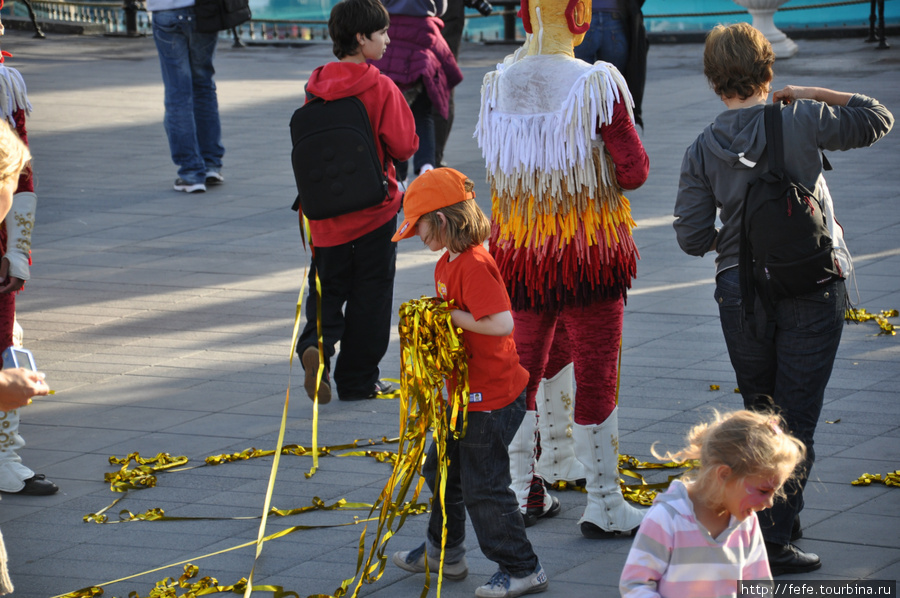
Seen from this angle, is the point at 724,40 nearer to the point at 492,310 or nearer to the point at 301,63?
the point at 492,310

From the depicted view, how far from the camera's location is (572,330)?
432 cm

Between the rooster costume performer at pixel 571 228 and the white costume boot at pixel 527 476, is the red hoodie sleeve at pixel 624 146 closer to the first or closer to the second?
the rooster costume performer at pixel 571 228

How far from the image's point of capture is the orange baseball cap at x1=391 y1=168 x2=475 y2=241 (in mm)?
3734

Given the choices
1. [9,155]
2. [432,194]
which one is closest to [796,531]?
[432,194]

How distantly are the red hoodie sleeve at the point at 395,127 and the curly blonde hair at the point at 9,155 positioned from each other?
269cm

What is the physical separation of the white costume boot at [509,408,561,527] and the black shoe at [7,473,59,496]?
6.34ft

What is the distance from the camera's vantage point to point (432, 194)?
374 centimetres

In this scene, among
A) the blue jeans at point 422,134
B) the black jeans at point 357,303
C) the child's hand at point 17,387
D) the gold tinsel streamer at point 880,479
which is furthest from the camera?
the blue jeans at point 422,134

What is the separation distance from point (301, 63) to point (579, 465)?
1347 centimetres

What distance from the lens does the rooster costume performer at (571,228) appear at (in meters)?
4.20

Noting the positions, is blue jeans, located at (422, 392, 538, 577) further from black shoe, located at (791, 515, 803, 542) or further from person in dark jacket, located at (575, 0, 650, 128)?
person in dark jacket, located at (575, 0, 650, 128)

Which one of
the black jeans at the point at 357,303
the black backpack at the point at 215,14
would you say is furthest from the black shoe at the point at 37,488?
the black backpack at the point at 215,14

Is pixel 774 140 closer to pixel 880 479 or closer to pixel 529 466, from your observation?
pixel 529 466

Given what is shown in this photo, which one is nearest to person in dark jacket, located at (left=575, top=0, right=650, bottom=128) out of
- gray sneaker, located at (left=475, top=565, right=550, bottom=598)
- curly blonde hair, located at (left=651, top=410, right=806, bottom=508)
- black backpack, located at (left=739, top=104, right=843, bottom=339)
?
black backpack, located at (left=739, top=104, right=843, bottom=339)
